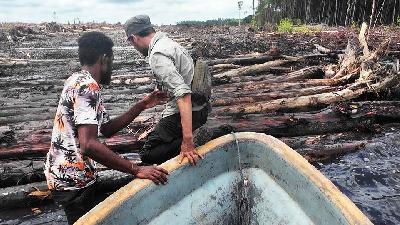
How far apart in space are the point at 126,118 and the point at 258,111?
Answer: 13.8ft

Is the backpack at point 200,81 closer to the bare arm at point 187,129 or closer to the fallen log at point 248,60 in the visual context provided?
the bare arm at point 187,129

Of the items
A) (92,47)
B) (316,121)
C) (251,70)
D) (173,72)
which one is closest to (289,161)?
(173,72)

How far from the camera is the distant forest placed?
3422 centimetres

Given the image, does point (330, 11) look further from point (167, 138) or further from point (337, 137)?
point (167, 138)

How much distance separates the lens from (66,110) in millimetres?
2758

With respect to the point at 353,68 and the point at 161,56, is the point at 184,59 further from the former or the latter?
the point at 353,68

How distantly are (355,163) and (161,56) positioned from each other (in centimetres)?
378

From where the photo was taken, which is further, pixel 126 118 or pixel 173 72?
pixel 126 118

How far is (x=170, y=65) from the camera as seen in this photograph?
3.31m

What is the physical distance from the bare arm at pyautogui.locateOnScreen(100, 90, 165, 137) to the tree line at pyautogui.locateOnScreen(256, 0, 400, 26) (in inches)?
1264

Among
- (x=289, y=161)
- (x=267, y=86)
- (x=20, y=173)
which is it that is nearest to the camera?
(x=289, y=161)

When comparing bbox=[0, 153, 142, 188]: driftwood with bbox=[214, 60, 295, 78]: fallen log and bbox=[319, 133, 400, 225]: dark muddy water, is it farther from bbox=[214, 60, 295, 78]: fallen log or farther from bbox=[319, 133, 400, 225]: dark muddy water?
bbox=[214, 60, 295, 78]: fallen log

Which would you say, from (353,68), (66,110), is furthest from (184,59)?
(353,68)

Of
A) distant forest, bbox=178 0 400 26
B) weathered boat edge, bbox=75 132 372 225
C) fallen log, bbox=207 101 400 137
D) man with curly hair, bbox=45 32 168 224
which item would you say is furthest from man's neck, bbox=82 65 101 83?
distant forest, bbox=178 0 400 26
